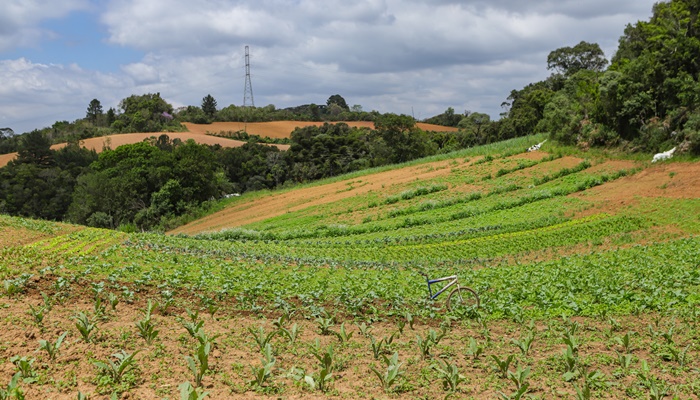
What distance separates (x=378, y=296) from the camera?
1327cm

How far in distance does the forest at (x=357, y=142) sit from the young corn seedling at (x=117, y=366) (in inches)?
1102

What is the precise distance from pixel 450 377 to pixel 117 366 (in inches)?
179

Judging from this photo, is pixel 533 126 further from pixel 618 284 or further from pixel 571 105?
pixel 618 284

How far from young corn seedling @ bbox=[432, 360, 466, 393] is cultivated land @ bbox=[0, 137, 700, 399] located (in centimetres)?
4

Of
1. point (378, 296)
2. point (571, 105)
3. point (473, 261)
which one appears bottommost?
point (473, 261)

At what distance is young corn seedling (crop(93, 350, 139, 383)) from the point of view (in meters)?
7.20

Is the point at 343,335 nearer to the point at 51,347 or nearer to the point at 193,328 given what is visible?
the point at 193,328

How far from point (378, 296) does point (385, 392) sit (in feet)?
18.9

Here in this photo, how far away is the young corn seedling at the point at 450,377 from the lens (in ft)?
24.9

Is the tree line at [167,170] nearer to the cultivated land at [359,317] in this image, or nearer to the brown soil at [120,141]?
the brown soil at [120,141]

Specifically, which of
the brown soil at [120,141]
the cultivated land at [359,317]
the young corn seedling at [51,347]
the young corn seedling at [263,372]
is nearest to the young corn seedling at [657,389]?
the cultivated land at [359,317]

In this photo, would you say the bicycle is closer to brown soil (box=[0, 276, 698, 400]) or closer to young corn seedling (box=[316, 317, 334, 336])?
brown soil (box=[0, 276, 698, 400])

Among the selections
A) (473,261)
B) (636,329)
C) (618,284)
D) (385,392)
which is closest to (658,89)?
(473,261)

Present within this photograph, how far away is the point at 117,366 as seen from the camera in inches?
290
